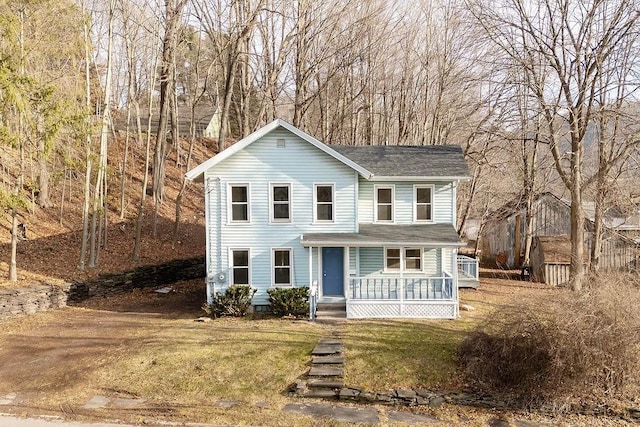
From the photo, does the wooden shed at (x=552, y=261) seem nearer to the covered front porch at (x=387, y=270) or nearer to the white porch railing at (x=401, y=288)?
the covered front porch at (x=387, y=270)

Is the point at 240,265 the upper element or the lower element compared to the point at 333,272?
upper

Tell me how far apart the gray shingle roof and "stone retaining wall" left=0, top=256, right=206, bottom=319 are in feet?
33.8

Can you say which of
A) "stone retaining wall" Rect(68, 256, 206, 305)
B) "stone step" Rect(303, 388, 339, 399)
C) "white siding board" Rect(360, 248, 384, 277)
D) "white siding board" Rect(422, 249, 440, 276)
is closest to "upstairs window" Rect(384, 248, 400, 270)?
"white siding board" Rect(360, 248, 384, 277)

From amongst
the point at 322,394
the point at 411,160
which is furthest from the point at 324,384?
the point at 411,160

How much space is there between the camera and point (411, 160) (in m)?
18.6

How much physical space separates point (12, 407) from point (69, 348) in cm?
335

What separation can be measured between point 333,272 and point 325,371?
6.65 m

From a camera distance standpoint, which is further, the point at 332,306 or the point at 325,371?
the point at 332,306

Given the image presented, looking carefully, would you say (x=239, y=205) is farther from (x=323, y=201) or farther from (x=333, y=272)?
(x=333, y=272)

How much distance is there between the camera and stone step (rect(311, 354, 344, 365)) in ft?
37.9

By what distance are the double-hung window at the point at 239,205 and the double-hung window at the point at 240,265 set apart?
1.29 meters

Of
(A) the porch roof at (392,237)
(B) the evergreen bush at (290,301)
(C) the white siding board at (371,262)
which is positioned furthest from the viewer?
(C) the white siding board at (371,262)

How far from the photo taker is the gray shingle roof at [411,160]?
17656mm

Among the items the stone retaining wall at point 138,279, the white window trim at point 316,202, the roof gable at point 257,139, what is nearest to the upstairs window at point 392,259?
the white window trim at point 316,202
